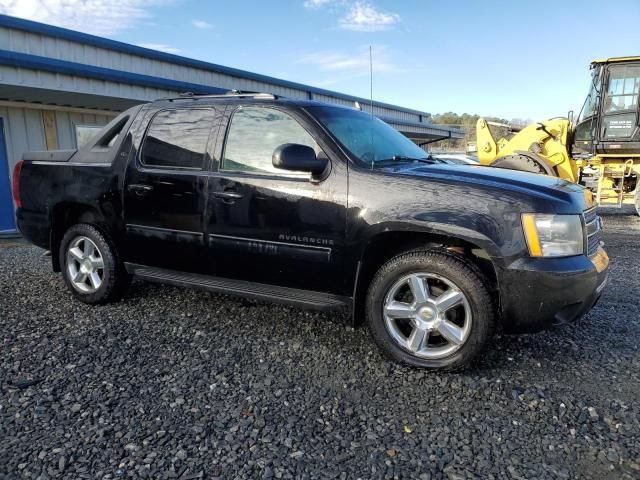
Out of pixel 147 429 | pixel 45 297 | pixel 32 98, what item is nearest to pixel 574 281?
pixel 147 429

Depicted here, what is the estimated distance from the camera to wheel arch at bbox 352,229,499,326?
3197mm

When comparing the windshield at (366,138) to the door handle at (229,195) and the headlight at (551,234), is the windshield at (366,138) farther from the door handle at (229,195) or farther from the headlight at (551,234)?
the headlight at (551,234)

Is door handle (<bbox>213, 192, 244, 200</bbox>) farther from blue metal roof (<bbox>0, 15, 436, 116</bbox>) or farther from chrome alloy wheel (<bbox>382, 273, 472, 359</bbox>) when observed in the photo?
blue metal roof (<bbox>0, 15, 436, 116</bbox>)

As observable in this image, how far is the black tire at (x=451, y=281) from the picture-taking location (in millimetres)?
3041

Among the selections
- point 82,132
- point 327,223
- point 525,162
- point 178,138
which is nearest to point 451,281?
point 327,223

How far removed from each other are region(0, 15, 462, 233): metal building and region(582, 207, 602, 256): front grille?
8.25 m

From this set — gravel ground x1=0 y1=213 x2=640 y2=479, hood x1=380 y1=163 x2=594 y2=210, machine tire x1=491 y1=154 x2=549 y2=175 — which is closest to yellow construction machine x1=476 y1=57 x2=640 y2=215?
machine tire x1=491 y1=154 x2=549 y2=175

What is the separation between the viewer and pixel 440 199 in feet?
10.1

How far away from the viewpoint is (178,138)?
4078mm

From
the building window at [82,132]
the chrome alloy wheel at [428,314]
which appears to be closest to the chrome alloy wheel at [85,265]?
the chrome alloy wheel at [428,314]

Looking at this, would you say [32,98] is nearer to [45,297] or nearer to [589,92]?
[45,297]

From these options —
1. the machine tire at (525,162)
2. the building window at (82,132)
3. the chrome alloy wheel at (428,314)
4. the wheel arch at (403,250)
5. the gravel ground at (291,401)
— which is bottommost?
the gravel ground at (291,401)

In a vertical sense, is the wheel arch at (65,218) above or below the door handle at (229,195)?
below

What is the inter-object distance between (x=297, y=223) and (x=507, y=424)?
1.85 metres
